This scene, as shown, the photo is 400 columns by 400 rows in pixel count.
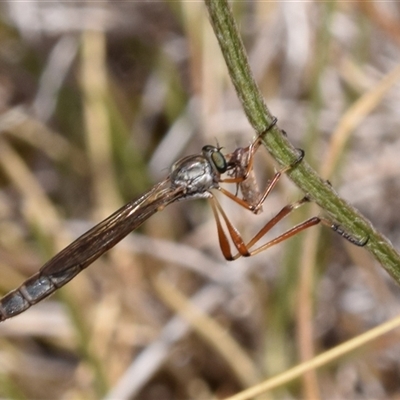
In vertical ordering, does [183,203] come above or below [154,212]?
above

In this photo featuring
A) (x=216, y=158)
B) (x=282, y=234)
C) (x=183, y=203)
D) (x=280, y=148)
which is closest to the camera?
(x=280, y=148)

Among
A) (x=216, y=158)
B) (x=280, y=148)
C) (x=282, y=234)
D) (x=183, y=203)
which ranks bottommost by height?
(x=280, y=148)

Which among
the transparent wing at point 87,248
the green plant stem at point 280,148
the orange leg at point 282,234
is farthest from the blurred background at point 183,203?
the green plant stem at point 280,148

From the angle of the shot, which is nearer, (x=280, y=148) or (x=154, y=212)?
(x=280, y=148)

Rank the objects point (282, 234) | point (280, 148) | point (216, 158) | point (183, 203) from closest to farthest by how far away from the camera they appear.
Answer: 1. point (280, 148)
2. point (282, 234)
3. point (216, 158)
4. point (183, 203)

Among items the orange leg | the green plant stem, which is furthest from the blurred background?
the green plant stem

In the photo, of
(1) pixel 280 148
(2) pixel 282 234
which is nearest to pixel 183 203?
(2) pixel 282 234

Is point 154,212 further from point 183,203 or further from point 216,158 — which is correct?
point 183,203

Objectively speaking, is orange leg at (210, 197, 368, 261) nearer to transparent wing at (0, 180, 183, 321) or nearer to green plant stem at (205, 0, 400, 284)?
green plant stem at (205, 0, 400, 284)
